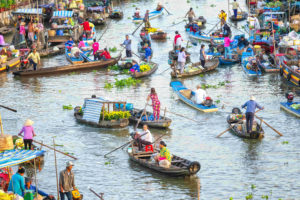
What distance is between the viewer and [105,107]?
2678cm

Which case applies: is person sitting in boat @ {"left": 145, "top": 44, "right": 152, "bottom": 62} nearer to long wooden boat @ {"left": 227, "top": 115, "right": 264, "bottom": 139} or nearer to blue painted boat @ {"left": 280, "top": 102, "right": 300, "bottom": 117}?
blue painted boat @ {"left": 280, "top": 102, "right": 300, "bottom": 117}

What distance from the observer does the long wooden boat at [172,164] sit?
2031cm

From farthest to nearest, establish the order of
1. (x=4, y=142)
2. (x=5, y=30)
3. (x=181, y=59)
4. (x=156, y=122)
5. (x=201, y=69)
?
(x=5, y=30)
(x=201, y=69)
(x=181, y=59)
(x=156, y=122)
(x=4, y=142)

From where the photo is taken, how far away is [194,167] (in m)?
20.3

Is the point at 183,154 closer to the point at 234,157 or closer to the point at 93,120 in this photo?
the point at 234,157

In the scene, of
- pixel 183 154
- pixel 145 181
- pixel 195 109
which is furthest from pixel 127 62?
pixel 145 181

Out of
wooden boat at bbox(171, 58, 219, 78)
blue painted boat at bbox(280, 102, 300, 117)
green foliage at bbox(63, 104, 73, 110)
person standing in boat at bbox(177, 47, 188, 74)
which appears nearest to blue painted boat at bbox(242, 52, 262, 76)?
wooden boat at bbox(171, 58, 219, 78)

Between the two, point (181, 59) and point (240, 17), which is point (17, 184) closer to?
point (181, 59)

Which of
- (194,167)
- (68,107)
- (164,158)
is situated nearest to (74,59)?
(68,107)

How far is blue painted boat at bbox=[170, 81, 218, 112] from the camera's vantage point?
91.8ft

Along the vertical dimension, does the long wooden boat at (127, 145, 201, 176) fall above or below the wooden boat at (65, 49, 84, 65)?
below

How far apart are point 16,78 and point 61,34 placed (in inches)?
339

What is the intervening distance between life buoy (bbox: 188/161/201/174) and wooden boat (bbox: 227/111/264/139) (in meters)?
4.43

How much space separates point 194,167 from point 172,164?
3.26 feet
